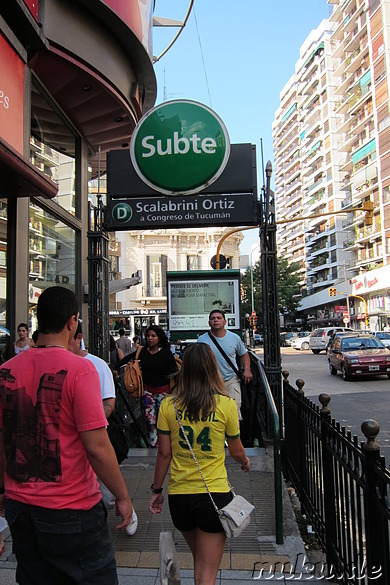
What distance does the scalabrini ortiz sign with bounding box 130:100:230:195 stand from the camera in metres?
6.79

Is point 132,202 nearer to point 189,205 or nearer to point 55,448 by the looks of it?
point 189,205

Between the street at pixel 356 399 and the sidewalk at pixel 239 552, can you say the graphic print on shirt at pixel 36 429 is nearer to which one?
the sidewalk at pixel 239 552

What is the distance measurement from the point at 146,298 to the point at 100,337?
3241 centimetres

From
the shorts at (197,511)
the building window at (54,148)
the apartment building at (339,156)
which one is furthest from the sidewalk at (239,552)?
the apartment building at (339,156)

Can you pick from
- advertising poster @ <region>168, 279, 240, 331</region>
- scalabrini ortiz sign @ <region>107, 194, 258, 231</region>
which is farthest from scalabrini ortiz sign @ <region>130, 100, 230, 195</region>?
advertising poster @ <region>168, 279, 240, 331</region>

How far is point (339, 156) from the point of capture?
72.1 meters

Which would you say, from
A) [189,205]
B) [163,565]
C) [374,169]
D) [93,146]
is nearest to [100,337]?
[189,205]

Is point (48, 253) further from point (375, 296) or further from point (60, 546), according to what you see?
point (375, 296)

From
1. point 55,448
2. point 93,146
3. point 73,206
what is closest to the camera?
point 55,448

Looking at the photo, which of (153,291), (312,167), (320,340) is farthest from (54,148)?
(312,167)

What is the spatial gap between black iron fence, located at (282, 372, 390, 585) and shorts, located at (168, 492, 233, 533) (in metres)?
0.77

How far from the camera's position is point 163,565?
7.92 ft

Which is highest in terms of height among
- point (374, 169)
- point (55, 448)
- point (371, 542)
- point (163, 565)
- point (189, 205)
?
point (374, 169)

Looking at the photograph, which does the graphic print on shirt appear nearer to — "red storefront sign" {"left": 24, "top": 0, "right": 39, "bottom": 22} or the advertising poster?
"red storefront sign" {"left": 24, "top": 0, "right": 39, "bottom": 22}
